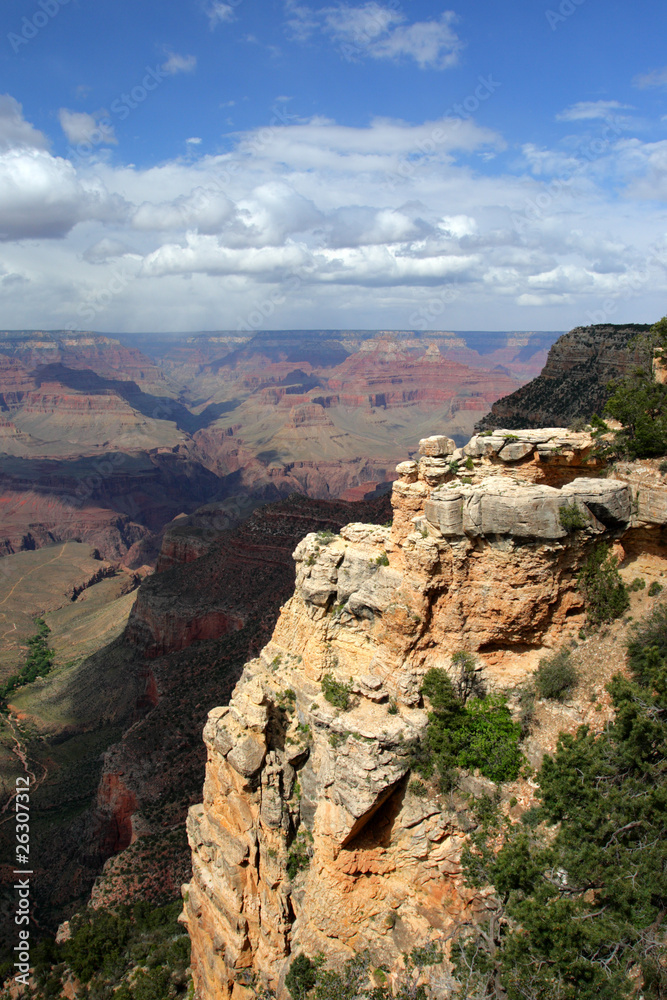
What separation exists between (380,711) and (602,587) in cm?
712

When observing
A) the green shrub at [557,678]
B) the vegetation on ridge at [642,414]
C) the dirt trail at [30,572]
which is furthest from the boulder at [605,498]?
the dirt trail at [30,572]

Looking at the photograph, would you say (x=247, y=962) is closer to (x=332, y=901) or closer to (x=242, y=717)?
(x=332, y=901)

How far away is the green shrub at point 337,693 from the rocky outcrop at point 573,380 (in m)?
39.7

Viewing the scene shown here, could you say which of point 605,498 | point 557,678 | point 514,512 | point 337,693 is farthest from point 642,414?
point 337,693

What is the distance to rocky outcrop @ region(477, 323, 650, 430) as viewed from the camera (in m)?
52.0

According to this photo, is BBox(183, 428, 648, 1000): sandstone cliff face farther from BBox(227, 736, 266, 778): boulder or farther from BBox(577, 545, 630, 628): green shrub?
BBox(577, 545, 630, 628): green shrub

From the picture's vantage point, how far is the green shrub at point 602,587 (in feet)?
50.3

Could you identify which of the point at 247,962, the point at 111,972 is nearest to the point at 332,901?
the point at 247,962

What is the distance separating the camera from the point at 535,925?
12.3 m

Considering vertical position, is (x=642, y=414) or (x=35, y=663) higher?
(x=642, y=414)

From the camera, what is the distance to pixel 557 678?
1486cm

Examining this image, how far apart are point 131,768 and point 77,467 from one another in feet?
466

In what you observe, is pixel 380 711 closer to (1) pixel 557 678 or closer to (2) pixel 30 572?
(1) pixel 557 678

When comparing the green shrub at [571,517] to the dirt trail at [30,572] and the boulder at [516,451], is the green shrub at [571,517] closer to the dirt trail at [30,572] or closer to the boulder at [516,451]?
the boulder at [516,451]
